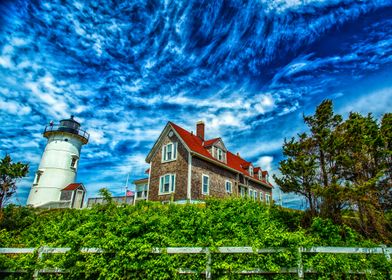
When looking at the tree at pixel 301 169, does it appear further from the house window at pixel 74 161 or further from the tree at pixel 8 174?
the house window at pixel 74 161

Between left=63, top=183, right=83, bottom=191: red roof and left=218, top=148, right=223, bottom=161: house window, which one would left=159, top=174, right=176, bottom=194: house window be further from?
left=63, top=183, right=83, bottom=191: red roof

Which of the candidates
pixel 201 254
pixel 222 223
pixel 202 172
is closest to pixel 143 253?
pixel 201 254

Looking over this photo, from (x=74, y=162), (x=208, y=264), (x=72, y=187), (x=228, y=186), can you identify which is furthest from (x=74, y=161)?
(x=208, y=264)

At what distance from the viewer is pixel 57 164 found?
2741 centimetres

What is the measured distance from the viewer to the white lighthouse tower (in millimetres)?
26203

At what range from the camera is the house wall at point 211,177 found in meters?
18.6

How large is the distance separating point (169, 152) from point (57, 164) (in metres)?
16.2

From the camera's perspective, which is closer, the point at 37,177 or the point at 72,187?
the point at 72,187

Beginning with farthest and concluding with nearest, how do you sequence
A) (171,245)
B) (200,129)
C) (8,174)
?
(200,129) → (8,174) → (171,245)

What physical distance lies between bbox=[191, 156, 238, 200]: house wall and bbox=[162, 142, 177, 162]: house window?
79.6 inches

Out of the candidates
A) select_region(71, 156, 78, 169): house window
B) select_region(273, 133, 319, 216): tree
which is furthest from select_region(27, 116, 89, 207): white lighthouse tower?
select_region(273, 133, 319, 216): tree

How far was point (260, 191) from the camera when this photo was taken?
97.8ft

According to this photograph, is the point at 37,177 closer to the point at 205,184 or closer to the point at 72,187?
the point at 72,187

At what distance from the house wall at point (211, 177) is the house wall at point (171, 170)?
2.61 feet
